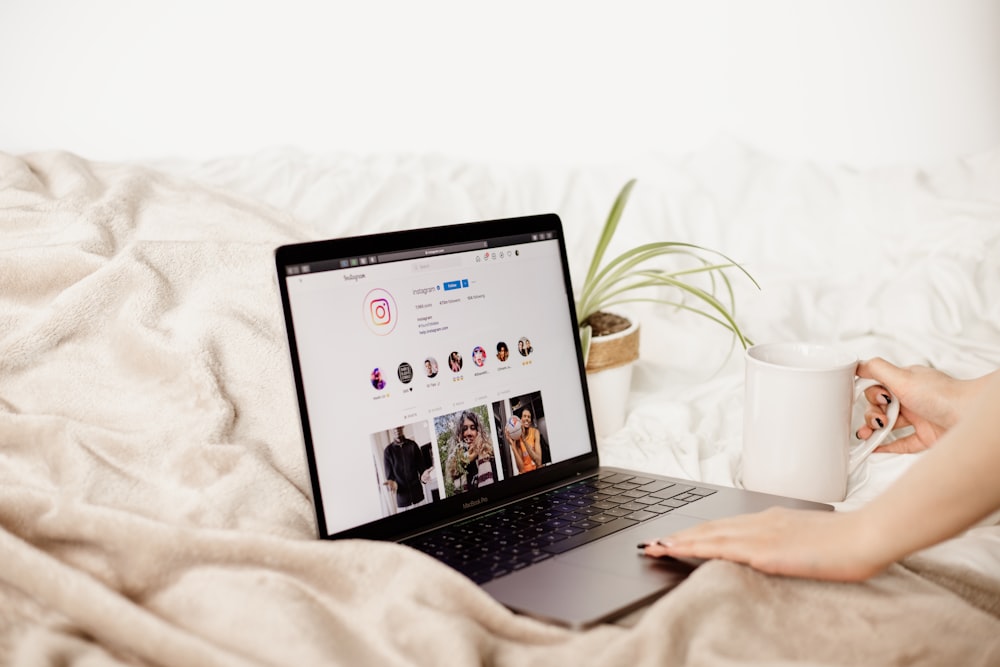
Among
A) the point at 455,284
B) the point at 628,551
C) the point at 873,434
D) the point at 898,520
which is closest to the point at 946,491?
the point at 898,520

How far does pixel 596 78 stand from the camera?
2076 mm

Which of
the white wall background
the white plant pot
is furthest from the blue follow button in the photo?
the white wall background

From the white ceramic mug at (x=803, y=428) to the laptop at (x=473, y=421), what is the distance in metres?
0.06

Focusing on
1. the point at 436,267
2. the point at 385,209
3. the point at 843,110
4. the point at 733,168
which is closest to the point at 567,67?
the point at 733,168

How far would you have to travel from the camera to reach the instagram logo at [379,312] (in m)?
0.85

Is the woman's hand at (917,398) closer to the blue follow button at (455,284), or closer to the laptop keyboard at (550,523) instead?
the laptop keyboard at (550,523)

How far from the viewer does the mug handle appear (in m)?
0.94

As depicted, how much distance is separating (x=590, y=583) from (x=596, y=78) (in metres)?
1.63

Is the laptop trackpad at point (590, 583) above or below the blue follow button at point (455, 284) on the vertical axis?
below

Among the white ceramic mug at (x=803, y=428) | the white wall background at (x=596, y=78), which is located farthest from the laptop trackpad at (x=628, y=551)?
the white wall background at (x=596, y=78)

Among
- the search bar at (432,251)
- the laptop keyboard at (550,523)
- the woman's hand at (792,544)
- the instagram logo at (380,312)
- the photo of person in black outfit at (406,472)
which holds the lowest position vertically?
the laptop keyboard at (550,523)

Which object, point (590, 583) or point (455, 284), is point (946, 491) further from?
point (455, 284)

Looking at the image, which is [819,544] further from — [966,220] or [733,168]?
[733,168]

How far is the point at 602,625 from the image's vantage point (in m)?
0.63
